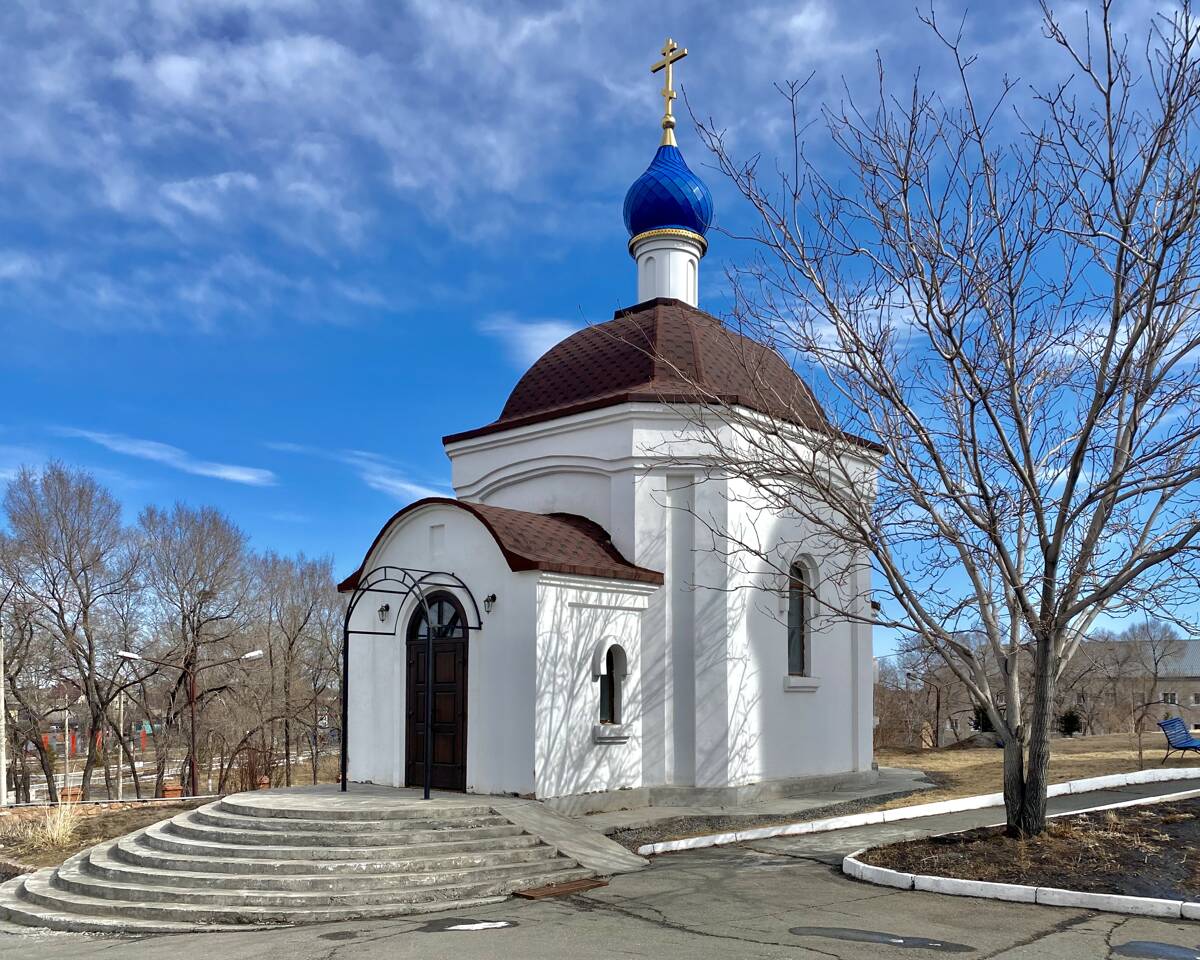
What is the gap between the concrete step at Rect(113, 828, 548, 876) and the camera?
362 inches

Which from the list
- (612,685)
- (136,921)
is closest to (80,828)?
(136,921)

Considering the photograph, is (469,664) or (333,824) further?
(469,664)

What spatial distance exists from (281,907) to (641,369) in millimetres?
8915

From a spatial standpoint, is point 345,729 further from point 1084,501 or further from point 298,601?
point 298,601

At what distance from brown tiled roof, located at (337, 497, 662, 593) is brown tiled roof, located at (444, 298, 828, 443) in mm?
1784

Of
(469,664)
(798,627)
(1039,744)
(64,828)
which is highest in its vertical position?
(798,627)

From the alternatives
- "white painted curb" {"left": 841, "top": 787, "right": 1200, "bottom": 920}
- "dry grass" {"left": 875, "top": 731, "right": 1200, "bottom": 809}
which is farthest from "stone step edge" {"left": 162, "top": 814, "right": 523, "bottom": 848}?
"dry grass" {"left": 875, "top": 731, "right": 1200, "bottom": 809}

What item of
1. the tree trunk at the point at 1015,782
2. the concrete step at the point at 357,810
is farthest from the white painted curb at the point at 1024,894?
the concrete step at the point at 357,810

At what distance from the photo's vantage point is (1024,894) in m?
7.63

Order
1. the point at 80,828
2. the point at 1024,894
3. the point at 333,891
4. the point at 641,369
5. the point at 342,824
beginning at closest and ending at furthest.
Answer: the point at 1024,894
the point at 333,891
the point at 342,824
the point at 80,828
the point at 641,369

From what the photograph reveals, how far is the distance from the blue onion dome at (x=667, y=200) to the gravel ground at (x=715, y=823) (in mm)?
9805

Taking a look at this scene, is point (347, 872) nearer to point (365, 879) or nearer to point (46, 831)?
point (365, 879)

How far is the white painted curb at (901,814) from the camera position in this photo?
10.6 metres

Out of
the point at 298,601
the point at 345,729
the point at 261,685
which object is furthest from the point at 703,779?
the point at 298,601
